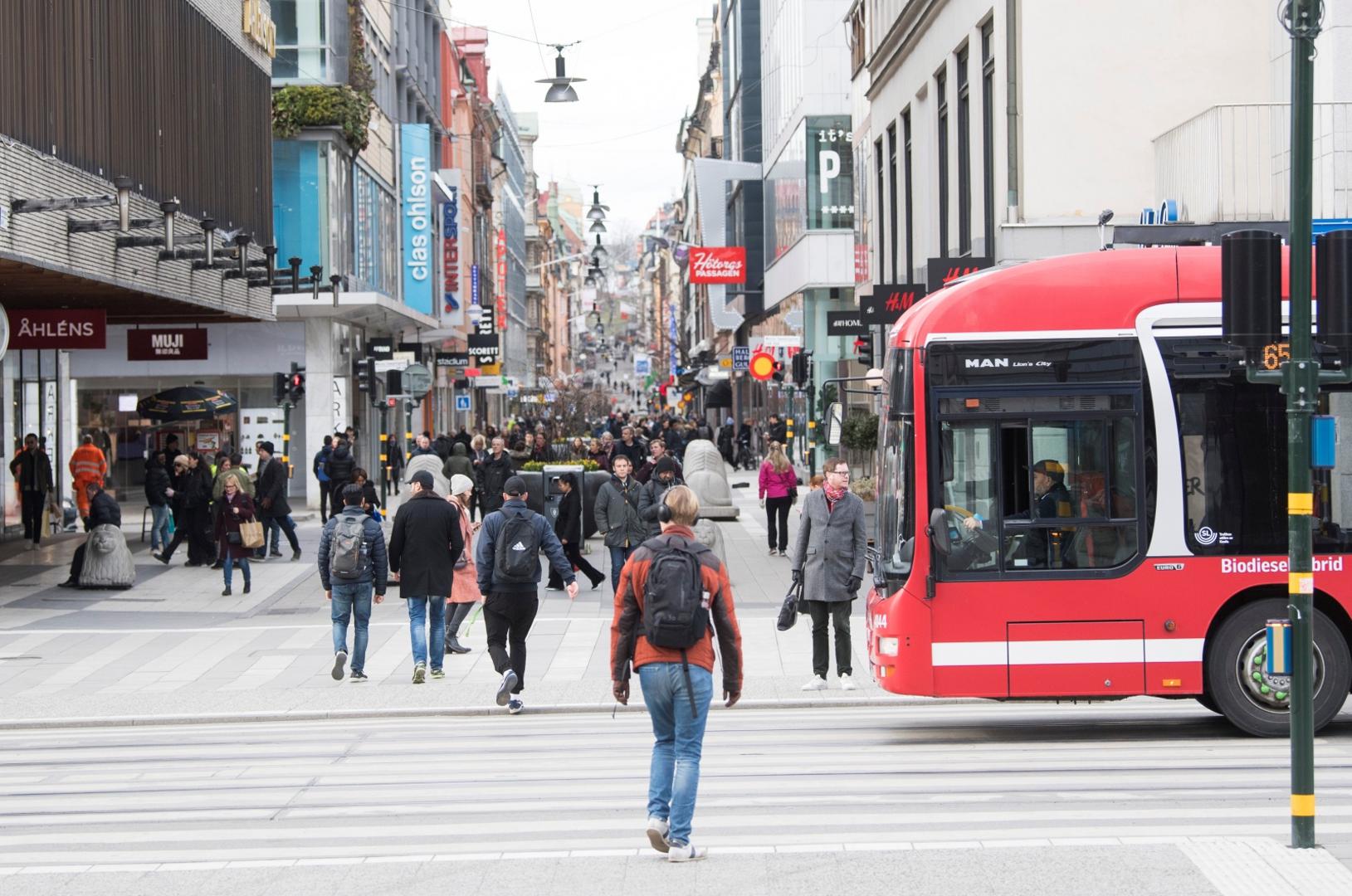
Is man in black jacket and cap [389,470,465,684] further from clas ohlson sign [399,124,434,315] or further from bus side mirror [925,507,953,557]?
clas ohlson sign [399,124,434,315]

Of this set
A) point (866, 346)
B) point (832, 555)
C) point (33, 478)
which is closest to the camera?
point (832, 555)

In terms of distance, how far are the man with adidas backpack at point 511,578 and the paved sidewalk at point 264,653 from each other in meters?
0.48

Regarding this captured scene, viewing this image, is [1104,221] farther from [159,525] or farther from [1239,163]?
[159,525]

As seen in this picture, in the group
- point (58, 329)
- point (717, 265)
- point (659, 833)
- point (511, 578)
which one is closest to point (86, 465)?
point (58, 329)

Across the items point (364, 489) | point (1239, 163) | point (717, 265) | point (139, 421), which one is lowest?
point (364, 489)

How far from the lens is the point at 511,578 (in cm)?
1299

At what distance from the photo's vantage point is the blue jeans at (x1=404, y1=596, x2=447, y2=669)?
1474 cm

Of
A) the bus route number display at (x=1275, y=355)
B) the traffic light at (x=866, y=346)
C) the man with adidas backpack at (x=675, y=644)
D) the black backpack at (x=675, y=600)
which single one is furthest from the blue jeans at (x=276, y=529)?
the bus route number display at (x=1275, y=355)

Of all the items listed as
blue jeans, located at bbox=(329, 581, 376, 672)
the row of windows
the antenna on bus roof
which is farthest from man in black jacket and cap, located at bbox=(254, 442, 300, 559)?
the antenna on bus roof

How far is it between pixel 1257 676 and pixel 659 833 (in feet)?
16.4

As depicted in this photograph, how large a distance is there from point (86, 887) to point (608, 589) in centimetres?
1466

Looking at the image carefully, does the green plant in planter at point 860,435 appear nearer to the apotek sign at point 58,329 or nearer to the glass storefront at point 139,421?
the apotek sign at point 58,329

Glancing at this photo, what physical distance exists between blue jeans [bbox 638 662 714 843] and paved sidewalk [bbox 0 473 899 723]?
5.63 metres

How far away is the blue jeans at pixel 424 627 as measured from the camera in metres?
14.7
